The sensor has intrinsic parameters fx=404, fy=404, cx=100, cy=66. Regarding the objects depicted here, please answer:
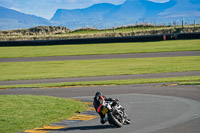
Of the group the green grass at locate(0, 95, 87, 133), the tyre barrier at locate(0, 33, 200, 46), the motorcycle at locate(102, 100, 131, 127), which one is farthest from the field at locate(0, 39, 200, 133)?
the motorcycle at locate(102, 100, 131, 127)

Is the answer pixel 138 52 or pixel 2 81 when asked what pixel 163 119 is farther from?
pixel 138 52

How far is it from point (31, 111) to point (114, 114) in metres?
5.64

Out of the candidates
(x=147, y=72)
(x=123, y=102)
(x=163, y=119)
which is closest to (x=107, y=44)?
(x=147, y=72)

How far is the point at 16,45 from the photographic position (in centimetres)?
8225

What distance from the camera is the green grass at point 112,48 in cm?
6110

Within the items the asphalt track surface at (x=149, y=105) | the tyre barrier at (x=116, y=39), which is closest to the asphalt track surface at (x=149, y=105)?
the asphalt track surface at (x=149, y=105)

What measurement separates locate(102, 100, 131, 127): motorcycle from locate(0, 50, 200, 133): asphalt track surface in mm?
228

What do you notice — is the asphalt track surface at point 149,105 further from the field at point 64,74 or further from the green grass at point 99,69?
the green grass at point 99,69

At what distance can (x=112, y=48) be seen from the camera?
67.4 m

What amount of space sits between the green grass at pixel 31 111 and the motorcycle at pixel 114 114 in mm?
3059

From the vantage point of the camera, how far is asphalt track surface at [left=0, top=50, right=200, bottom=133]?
14852 mm

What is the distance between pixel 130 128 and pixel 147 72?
73.2 ft

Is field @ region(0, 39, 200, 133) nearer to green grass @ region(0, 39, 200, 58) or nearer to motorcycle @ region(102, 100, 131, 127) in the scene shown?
green grass @ region(0, 39, 200, 58)

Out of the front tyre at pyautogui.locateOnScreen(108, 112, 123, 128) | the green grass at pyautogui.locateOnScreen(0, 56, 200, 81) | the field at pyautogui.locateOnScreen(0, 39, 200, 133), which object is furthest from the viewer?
the green grass at pyautogui.locateOnScreen(0, 56, 200, 81)
